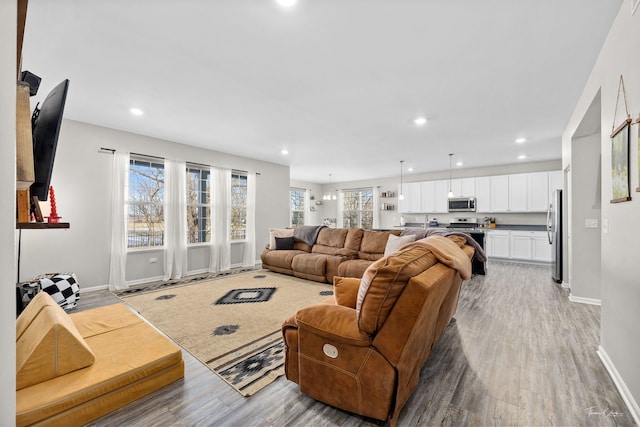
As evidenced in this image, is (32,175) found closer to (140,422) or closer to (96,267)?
(140,422)

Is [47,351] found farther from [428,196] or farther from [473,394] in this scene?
[428,196]

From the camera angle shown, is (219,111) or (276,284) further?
(276,284)

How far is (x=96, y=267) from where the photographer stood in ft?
14.1

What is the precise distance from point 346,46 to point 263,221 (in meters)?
5.12

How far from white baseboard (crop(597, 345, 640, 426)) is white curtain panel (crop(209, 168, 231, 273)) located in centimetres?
559

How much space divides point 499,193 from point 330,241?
15.7 ft

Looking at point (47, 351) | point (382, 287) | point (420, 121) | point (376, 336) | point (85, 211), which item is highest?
point (420, 121)

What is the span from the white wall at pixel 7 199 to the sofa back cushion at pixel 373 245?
173 inches

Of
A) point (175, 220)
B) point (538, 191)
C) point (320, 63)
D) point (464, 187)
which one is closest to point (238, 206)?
point (175, 220)

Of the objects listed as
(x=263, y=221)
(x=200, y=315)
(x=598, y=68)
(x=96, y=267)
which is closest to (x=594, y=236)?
(x=598, y=68)

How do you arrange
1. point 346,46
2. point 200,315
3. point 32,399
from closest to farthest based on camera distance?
1. point 32,399
2. point 346,46
3. point 200,315

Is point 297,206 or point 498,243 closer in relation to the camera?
point 498,243

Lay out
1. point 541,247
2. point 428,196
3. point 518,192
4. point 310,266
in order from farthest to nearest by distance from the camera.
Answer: point 428,196
point 518,192
point 541,247
point 310,266

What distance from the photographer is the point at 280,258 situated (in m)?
5.35
